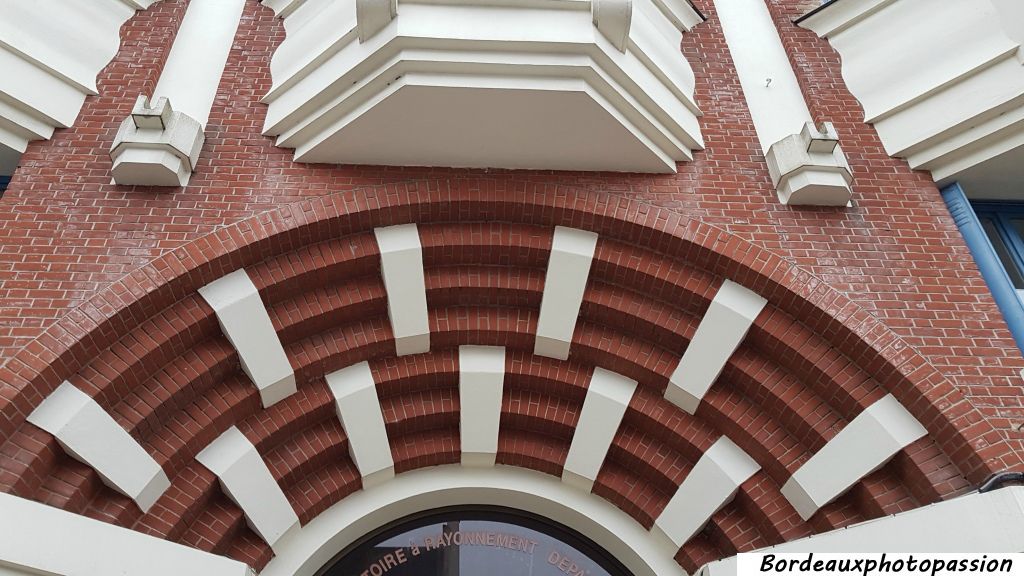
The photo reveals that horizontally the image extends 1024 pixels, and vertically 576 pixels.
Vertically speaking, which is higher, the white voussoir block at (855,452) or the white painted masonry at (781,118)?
the white painted masonry at (781,118)

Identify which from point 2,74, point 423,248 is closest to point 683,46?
point 423,248

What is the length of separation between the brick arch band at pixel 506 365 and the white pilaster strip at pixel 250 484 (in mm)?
78

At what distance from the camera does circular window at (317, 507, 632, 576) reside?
19.1 feet

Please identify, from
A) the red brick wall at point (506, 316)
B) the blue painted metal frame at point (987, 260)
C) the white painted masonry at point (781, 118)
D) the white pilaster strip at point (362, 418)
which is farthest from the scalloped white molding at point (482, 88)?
the blue painted metal frame at point (987, 260)

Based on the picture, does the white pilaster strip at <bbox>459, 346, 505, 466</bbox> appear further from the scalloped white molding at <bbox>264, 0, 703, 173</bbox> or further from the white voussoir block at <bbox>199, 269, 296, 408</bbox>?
the scalloped white molding at <bbox>264, 0, 703, 173</bbox>

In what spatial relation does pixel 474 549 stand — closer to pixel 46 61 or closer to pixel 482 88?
pixel 482 88

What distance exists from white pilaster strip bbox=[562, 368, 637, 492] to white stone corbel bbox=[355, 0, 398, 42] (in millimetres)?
2999

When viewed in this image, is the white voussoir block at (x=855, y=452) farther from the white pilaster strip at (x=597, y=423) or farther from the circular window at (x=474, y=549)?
the circular window at (x=474, y=549)

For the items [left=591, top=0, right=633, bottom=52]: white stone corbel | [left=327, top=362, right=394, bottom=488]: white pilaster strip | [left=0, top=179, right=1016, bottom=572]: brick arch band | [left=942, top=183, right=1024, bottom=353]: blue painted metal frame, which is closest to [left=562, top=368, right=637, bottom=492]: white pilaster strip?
[left=0, top=179, right=1016, bottom=572]: brick arch band

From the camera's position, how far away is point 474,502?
607 centimetres

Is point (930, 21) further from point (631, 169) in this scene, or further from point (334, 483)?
point (334, 483)

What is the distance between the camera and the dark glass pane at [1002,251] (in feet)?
19.1

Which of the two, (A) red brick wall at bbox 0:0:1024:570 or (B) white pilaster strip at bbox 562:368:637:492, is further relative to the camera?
(B) white pilaster strip at bbox 562:368:637:492

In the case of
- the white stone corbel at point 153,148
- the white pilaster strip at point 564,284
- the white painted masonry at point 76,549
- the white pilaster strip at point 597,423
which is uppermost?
the white stone corbel at point 153,148
